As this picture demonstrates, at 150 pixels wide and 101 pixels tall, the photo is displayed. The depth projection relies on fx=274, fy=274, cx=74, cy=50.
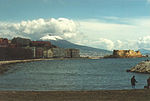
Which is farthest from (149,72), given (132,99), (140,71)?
(132,99)

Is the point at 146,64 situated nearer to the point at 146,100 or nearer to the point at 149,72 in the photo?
the point at 149,72

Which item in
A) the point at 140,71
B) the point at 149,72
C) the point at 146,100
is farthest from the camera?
the point at 140,71

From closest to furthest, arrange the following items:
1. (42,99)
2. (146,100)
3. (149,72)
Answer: (146,100) < (42,99) < (149,72)

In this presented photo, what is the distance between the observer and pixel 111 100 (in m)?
25.5

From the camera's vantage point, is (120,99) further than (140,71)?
No

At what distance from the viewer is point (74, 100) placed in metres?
25.8

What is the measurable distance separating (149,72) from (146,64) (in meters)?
7.91

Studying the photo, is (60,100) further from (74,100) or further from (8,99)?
(8,99)

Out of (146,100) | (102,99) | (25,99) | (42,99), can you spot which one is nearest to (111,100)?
(102,99)

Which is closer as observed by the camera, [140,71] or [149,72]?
[149,72]

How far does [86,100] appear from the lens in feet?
84.9

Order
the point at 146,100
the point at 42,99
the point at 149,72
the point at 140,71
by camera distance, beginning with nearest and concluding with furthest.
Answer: the point at 146,100, the point at 42,99, the point at 149,72, the point at 140,71

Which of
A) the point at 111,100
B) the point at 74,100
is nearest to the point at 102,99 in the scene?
the point at 111,100

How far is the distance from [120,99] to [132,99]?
1.13 m
